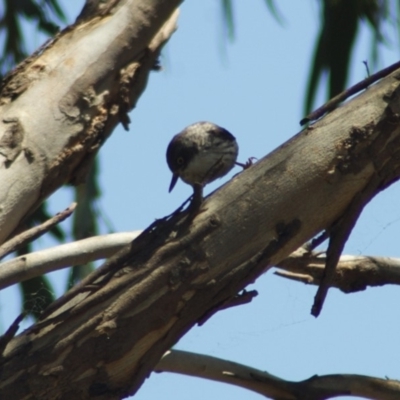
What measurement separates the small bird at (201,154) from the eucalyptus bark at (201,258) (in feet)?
6.25

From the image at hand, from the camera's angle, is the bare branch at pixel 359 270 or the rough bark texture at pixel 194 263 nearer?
the rough bark texture at pixel 194 263

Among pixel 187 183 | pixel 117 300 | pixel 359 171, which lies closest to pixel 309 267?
pixel 359 171

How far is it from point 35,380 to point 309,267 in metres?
1.04

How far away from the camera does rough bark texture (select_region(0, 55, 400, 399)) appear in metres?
1.91

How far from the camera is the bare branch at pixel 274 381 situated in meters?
2.34

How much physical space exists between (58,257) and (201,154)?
171cm

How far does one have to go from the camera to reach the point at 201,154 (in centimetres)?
402

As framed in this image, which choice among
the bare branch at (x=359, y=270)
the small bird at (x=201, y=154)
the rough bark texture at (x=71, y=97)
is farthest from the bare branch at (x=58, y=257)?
the small bird at (x=201, y=154)

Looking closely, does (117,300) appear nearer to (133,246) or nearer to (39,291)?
(133,246)

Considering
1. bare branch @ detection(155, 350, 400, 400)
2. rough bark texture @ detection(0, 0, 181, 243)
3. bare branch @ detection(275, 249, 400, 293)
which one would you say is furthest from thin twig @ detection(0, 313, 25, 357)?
bare branch @ detection(275, 249, 400, 293)

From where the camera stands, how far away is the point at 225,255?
193 centimetres

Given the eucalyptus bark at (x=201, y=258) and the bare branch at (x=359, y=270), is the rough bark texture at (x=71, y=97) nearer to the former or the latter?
the eucalyptus bark at (x=201, y=258)

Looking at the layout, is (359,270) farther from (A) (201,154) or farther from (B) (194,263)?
(A) (201,154)

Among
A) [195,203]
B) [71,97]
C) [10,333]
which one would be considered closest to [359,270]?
[195,203]
